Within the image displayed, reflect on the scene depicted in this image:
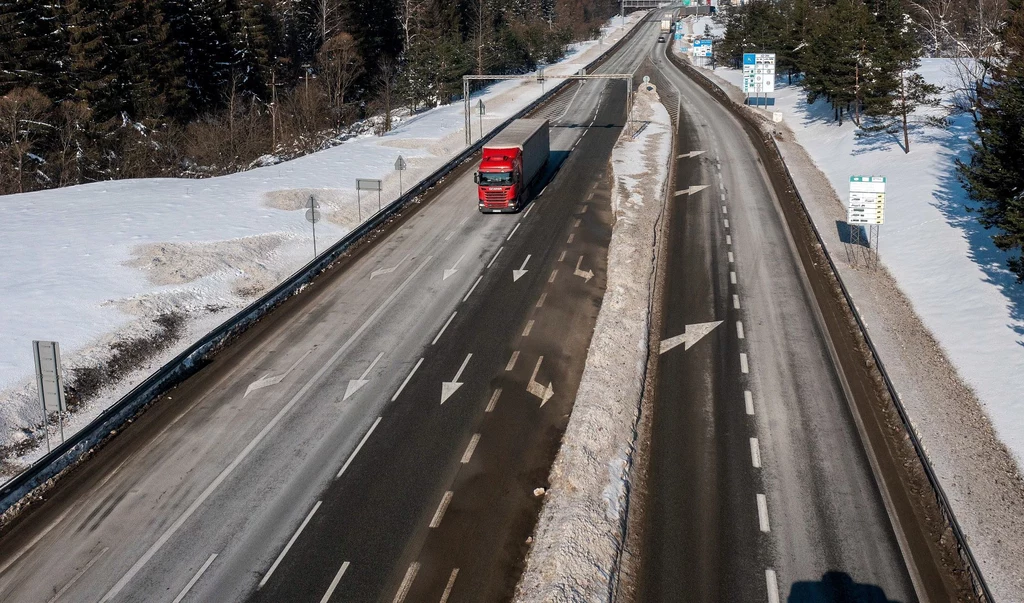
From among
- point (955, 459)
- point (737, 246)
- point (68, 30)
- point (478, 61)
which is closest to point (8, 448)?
point (955, 459)

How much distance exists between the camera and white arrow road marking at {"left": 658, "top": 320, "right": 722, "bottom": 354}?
29031mm

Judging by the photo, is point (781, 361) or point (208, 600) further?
point (781, 361)

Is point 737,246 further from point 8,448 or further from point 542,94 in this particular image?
point 542,94

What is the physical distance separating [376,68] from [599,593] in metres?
101

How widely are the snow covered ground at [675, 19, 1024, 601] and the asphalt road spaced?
219cm

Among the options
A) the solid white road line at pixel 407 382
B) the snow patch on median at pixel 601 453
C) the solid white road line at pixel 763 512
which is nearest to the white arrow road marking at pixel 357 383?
the solid white road line at pixel 407 382

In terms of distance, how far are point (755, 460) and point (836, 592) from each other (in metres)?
5.16

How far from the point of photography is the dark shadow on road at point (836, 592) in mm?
16672

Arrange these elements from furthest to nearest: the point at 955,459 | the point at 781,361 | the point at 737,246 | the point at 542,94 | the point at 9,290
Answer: the point at 542,94 < the point at 737,246 < the point at 9,290 < the point at 781,361 < the point at 955,459

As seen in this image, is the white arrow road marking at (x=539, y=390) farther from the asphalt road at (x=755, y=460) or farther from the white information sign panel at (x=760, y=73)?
the white information sign panel at (x=760, y=73)

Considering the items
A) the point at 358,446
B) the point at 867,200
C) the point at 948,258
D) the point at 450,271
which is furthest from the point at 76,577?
the point at 948,258

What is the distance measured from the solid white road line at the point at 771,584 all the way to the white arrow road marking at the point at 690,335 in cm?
1185

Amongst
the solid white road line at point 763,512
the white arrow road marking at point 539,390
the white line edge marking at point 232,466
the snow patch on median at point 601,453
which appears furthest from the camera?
the white arrow road marking at point 539,390

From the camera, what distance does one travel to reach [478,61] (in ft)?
350
